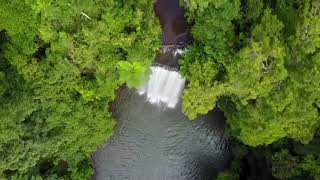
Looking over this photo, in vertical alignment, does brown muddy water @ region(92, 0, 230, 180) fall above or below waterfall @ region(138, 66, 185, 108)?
below

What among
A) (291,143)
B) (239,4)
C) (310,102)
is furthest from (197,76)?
(291,143)

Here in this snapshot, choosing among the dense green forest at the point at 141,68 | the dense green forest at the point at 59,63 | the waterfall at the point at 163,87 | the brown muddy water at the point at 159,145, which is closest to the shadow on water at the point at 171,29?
the waterfall at the point at 163,87

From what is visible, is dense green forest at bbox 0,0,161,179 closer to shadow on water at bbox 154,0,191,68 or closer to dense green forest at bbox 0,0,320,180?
dense green forest at bbox 0,0,320,180

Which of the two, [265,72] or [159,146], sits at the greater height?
[265,72]

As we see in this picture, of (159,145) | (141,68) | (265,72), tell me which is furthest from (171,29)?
(265,72)

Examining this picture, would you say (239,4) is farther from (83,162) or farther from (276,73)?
(83,162)

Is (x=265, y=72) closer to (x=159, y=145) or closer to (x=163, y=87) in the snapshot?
(x=163, y=87)

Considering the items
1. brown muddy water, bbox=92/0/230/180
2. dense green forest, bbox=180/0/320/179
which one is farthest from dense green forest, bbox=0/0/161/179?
brown muddy water, bbox=92/0/230/180
